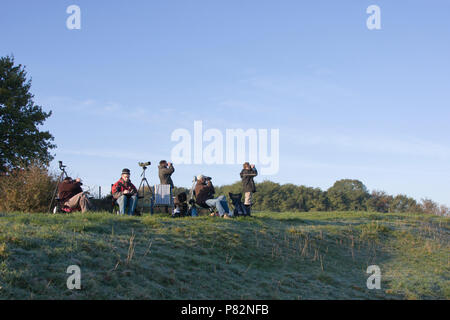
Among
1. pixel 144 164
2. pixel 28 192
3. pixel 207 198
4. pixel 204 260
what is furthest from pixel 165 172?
pixel 204 260

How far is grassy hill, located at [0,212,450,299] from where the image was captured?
585 centimetres

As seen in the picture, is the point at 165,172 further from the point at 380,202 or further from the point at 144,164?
the point at 380,202

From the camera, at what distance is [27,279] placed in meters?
5.41

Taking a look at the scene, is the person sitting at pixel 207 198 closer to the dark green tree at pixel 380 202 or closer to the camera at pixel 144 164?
the camera at pixel 144 164

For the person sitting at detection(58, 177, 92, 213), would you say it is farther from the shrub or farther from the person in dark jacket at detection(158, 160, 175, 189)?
the person in dark jacket at detection(158, 160, 175, 189)

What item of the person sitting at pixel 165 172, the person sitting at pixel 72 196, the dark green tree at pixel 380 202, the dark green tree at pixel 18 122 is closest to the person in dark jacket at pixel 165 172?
the person sitting at pixel 165 172

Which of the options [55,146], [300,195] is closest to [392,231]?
[55,146]

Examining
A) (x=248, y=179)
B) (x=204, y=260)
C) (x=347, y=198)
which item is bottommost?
(x=204, y=260)

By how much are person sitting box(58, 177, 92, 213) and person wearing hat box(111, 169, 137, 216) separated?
79 centimetres

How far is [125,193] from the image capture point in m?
11.7

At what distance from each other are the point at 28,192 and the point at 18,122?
16249 millimetres

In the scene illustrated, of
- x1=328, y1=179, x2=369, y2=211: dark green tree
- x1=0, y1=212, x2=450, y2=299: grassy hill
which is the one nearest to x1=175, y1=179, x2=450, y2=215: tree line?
x1=328, y1=179, x2=369, y2=211: dark green tree
